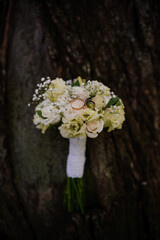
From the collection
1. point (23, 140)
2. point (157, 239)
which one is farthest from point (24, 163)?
point (157, 239)

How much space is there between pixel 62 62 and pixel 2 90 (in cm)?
58

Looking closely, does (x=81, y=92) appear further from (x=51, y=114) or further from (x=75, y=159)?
(x=75, y=159)

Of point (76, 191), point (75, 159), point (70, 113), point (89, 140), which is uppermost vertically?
point (70, 113)

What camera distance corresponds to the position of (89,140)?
1.22 meters

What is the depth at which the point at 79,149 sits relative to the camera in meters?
1.07

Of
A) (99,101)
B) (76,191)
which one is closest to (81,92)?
(99,101)

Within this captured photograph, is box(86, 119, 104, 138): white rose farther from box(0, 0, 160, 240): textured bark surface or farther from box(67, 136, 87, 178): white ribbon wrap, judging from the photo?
box(0, 0, 160, 240): textured bark surface

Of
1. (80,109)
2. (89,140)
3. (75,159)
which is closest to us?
(80,109)

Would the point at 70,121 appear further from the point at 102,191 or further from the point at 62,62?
the point at 102,191

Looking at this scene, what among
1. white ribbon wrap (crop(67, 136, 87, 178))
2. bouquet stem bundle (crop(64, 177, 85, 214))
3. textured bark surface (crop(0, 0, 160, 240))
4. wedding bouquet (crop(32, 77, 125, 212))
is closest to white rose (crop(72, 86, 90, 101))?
wedding bouquet (crop(32, 77, 125, 212))

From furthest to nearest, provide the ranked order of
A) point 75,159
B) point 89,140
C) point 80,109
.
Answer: point 89,140, point 75,159, point 80,109

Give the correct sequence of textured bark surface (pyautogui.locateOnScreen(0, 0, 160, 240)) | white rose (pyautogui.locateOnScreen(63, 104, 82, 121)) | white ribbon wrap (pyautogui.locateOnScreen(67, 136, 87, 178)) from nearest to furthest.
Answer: white rose (pyautogui.locateOnScreen(63, 104, 82, 121))
white ribbon wrap (pyautogui.locateOnScreen(67, 136, 87, 178))
textured bark surface (pyautogui.locateOnScreen(0, 0, 160, 240))

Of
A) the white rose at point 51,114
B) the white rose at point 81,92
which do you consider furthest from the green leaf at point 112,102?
the white rose at point 51,114

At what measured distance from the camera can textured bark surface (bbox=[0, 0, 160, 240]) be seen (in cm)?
133
